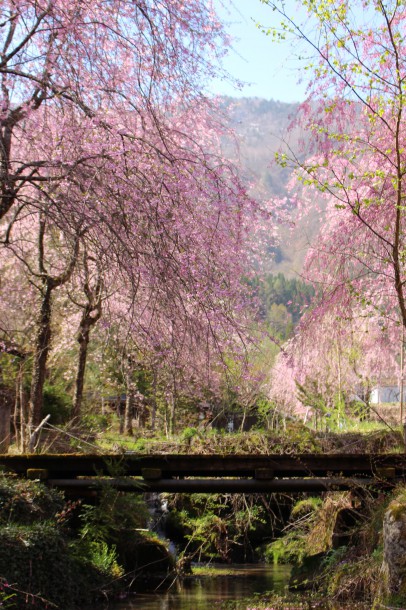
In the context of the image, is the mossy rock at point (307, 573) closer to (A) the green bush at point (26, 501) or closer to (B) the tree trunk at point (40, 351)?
(A) the green bush at point (26, 501)

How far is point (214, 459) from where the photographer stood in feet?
33.1

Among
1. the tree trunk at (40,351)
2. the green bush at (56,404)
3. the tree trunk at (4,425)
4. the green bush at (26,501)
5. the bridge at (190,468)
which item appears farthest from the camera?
the green bush at (56,404)

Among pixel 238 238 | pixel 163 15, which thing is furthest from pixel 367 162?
pixel 163 15

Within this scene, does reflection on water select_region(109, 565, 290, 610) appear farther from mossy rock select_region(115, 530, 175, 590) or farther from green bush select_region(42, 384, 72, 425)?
green bush select_region(42, 384, 72, 425)

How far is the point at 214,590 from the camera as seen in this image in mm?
10195

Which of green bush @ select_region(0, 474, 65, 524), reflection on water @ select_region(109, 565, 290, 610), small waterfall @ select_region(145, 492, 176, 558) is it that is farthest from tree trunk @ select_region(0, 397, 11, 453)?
reflection on water @ select_region(109, 565, 290, 610)

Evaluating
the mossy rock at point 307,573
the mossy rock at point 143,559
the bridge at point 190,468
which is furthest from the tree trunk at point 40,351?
the mossy rock at point 307,573

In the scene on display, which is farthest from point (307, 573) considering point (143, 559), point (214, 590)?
point (143, 559)

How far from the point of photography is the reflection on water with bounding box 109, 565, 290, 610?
889 centimetres

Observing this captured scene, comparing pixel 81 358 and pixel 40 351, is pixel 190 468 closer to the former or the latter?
pixel 40 351

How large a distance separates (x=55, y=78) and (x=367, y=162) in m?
6.02

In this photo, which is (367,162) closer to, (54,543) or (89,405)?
(54,543)

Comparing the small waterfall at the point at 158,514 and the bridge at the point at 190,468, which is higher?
the bridge at the point at 190,468

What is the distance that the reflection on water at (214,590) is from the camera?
29.2 ft
